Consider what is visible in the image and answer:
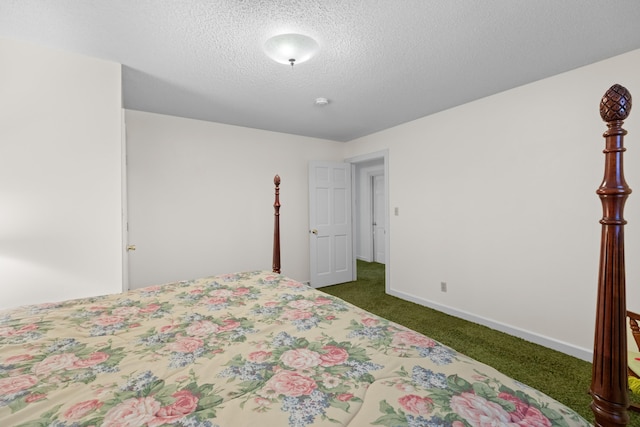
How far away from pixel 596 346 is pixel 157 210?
3.72 m

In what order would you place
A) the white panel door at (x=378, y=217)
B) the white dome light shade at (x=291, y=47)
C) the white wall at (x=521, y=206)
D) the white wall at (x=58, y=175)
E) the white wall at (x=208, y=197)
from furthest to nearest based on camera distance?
the white panel door at (x=378, y=217)
the white wall at (x=208, y=197)
the white wall at (x=521, y=206)
the white wall at (x=58, y=175)
the white dome light shade at (x=291, y=47)

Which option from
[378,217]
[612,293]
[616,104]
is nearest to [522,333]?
[612,293]

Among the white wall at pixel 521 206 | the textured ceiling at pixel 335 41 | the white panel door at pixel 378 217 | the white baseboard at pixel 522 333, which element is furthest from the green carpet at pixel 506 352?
the white panel door at pixel 378 217

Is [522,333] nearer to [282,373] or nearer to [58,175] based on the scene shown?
[282,373]

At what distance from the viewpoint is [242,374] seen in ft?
3.14

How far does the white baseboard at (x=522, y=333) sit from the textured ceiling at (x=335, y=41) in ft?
7.50

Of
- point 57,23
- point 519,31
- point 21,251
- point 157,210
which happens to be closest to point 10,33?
point 57,23

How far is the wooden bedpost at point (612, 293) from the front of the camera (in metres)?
0.77

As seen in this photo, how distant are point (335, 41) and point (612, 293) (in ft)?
6.26

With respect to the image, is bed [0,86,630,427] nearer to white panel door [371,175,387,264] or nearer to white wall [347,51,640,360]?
white wall [347,51,640,360]

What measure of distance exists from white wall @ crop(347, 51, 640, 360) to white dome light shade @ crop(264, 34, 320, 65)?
2063 millimetres

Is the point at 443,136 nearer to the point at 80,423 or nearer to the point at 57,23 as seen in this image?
the point at 57,23

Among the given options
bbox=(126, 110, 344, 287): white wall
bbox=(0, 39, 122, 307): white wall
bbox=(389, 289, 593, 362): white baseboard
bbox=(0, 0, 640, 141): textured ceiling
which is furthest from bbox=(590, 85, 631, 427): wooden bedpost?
bbox=(126, 110, 344, 287): white wall

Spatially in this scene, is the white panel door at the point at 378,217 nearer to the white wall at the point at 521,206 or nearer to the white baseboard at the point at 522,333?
the white wall at the point at 521,206
